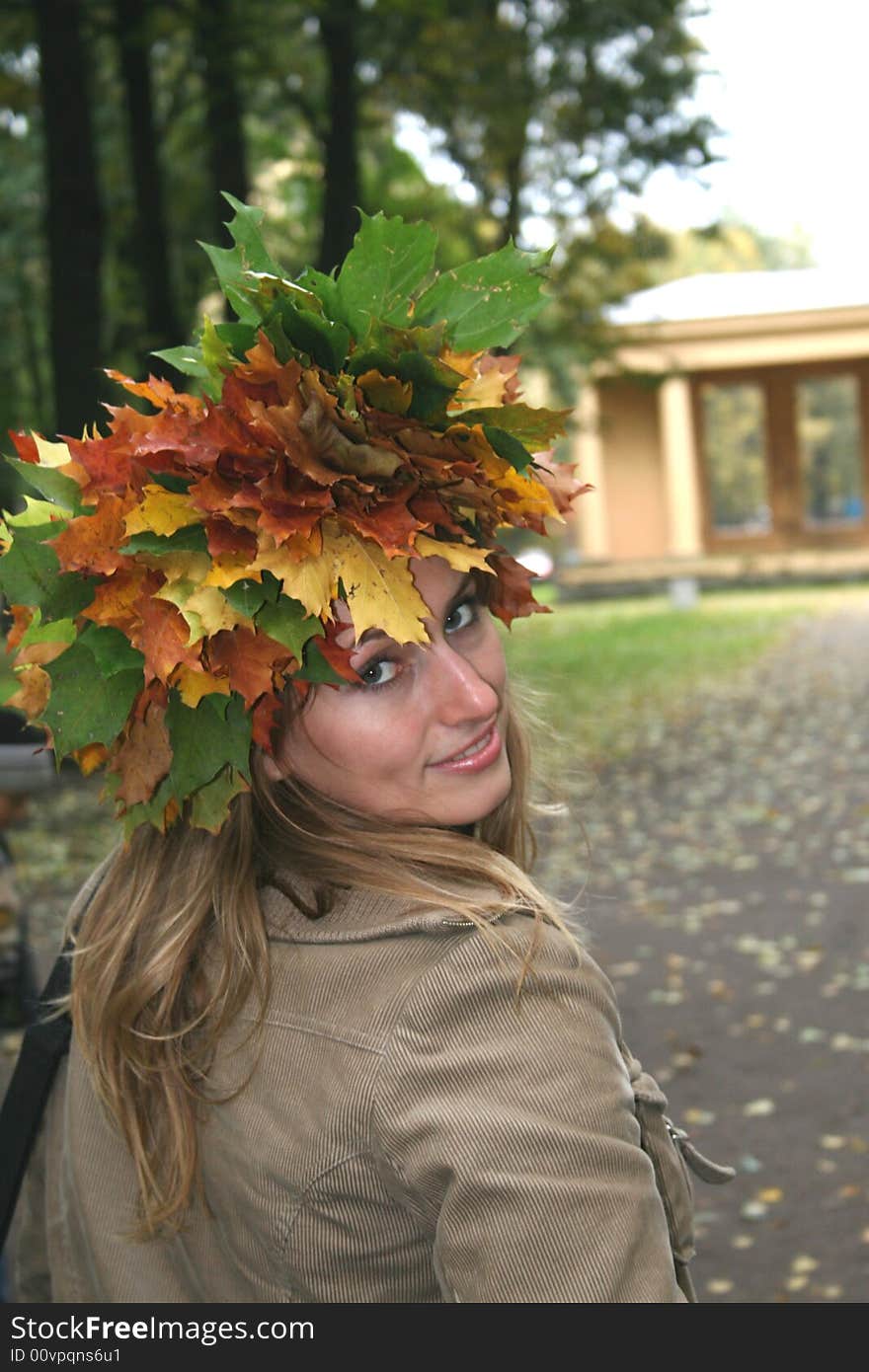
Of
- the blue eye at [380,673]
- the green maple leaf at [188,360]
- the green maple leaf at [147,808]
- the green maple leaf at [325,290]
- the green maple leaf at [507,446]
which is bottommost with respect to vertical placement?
the green maple leaf at [147,808]

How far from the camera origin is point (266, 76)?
14.0 meters

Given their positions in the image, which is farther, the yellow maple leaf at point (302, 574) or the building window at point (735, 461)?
the building window at point (735, 461)

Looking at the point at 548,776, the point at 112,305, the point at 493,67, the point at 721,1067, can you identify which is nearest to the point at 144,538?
the point at 548,776

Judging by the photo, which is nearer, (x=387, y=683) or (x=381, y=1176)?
(x=381, y=1176)

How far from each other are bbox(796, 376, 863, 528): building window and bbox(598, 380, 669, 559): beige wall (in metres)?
3.04

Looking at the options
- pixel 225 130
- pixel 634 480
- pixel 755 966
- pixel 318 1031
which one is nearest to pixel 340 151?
pixel 225 130

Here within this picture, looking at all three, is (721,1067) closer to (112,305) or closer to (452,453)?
(452,453)

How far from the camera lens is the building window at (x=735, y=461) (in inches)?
1297

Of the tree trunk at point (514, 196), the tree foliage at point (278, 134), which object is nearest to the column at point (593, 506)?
the tree foliage at point (278, 134)

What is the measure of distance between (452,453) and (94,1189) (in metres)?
0.99

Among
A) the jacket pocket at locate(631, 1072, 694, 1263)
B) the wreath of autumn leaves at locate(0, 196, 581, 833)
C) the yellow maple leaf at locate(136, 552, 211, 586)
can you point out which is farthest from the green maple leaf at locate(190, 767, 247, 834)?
the jacket pocket at locate(631, 1072, 694, 1263)

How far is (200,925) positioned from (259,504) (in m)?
0.48

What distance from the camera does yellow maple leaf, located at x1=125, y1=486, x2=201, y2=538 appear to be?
5.46ft

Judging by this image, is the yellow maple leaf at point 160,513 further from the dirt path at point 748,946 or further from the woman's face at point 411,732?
the dirt path at point 748,946
